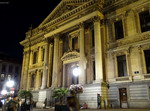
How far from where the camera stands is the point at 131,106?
19.0 m

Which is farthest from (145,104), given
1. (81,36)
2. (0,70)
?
(0,70)

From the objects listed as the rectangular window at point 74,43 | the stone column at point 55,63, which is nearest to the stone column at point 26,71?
the stone column at point 55,63

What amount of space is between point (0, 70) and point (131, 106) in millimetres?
44872

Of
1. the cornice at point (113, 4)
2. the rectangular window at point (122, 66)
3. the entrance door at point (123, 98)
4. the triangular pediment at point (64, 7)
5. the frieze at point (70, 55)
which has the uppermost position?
the triangular pediment at point (64, 7)

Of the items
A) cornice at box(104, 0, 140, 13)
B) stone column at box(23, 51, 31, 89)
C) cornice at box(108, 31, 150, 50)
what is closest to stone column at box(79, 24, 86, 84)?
cornice at box(108, 31, 150, 50)

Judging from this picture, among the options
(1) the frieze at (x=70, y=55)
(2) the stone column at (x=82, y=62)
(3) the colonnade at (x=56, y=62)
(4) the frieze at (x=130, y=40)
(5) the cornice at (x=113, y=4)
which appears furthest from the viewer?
(1) the frieze at (x=70, y=55)

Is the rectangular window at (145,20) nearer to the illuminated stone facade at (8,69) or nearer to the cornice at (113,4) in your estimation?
the cornice at (113,4)

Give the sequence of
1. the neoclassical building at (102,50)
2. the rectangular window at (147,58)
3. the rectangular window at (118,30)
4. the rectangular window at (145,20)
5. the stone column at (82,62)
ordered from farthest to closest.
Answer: the rectangular window at (118,30), the stone column at (82,62), the rectangular window at (145,20), the neoclassical building at (102,50), the rectangular window at (147,58)

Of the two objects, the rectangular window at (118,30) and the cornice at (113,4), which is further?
the rectangular window at (118,30)

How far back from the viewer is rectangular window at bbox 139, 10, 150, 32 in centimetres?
2047

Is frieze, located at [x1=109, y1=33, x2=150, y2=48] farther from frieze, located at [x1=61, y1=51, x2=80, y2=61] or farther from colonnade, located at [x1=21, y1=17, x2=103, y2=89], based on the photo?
frieze, located at [x1=61, y1=51, x2=80, y2=61]

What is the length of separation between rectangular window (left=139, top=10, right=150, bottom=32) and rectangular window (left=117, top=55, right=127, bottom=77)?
14.3ft

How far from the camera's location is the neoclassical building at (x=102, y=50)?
19672 millimetres

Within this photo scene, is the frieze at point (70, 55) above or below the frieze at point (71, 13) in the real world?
below
